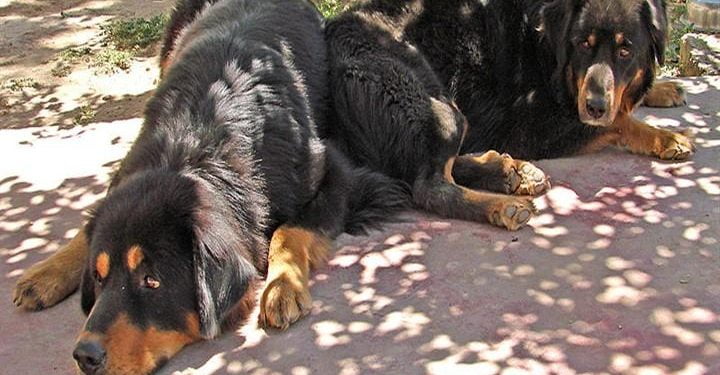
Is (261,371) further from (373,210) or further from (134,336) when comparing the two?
(373,210)

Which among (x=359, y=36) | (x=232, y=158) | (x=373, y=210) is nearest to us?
(x=232, y=158)

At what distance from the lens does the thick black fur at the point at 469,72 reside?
17.9ft

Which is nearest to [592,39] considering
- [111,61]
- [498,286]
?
[498,286]

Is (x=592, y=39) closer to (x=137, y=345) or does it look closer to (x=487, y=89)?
(x=487, y=89)

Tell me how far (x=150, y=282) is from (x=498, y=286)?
1.72 meters

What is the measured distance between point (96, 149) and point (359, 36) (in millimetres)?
2374

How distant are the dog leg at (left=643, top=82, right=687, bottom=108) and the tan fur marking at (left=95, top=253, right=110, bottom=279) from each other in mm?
4561

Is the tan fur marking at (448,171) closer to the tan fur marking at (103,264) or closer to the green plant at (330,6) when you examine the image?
the tan fur marking at (103,264)

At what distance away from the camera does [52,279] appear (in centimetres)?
436

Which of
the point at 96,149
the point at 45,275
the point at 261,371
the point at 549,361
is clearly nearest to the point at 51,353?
the point at 45,275

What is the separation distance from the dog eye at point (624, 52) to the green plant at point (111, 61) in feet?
22.2

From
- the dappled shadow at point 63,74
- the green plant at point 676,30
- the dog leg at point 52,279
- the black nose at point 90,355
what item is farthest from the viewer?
the dappled shadow at point 63,74

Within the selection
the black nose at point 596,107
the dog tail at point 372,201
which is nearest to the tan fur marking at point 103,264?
the dog tail at point 372,201

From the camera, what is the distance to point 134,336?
353 centimetres
